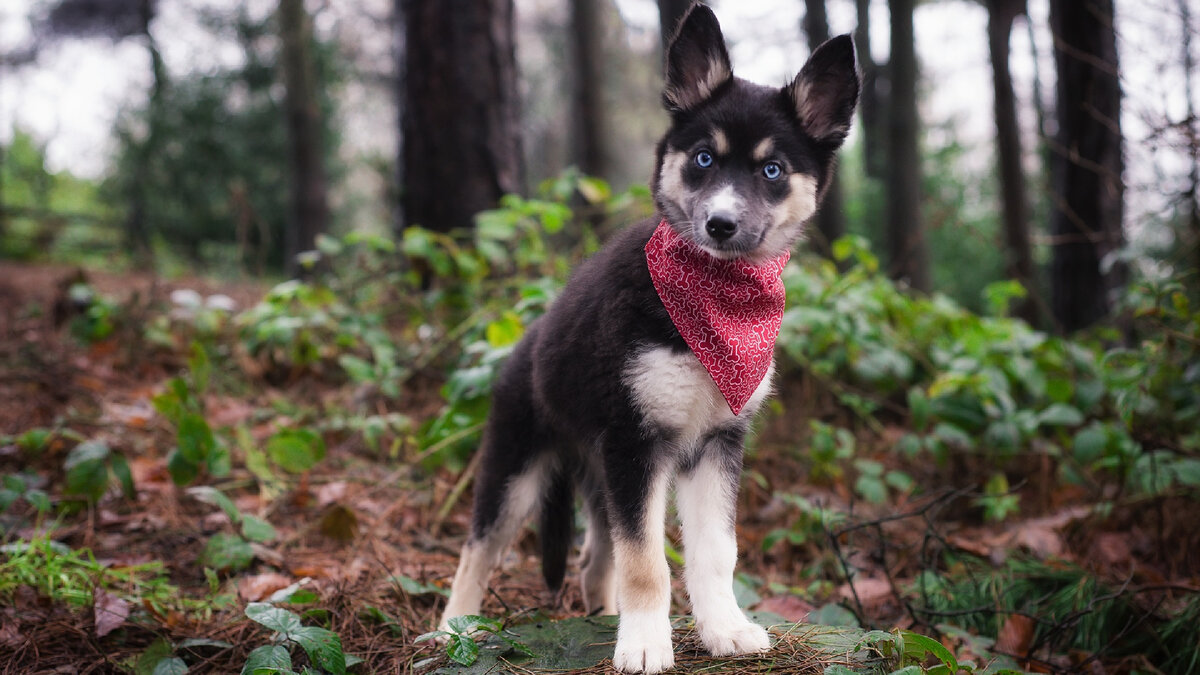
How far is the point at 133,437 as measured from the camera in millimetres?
4996

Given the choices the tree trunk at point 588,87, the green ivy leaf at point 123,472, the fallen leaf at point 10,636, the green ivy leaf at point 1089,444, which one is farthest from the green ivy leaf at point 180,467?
the tree trunk at point 588,87

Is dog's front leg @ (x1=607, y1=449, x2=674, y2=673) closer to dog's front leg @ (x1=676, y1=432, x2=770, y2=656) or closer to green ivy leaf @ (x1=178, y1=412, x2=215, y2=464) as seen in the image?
dog's front leg @ (x1=676, y1=432, x2=770, y2=656)

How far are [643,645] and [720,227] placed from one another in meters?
1.38

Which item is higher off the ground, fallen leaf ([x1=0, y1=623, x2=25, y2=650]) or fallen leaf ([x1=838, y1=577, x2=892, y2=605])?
fallen leaf ([x1=0, y1=623, x2=25, y2=650])

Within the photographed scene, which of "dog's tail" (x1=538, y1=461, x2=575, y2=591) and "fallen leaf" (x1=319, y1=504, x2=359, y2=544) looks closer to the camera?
"dog's tail" (x1=538, y1=461, x2=575, y2=591)

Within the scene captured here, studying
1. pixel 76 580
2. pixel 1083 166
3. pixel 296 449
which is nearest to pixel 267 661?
pixel 76 580

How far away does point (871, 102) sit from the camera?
68.9 feet

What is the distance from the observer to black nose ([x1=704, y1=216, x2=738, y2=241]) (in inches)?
105

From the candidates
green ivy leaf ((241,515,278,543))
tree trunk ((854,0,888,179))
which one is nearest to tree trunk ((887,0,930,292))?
tree trunk ((854,0,888,179))

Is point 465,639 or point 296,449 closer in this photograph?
point 465,639

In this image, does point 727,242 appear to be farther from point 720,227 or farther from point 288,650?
point 288,650

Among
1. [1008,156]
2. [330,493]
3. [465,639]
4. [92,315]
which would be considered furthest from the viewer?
[1008,156]

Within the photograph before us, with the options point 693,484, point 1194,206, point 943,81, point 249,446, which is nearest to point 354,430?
point 249,446

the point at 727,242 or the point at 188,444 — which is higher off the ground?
the point at 727,242
